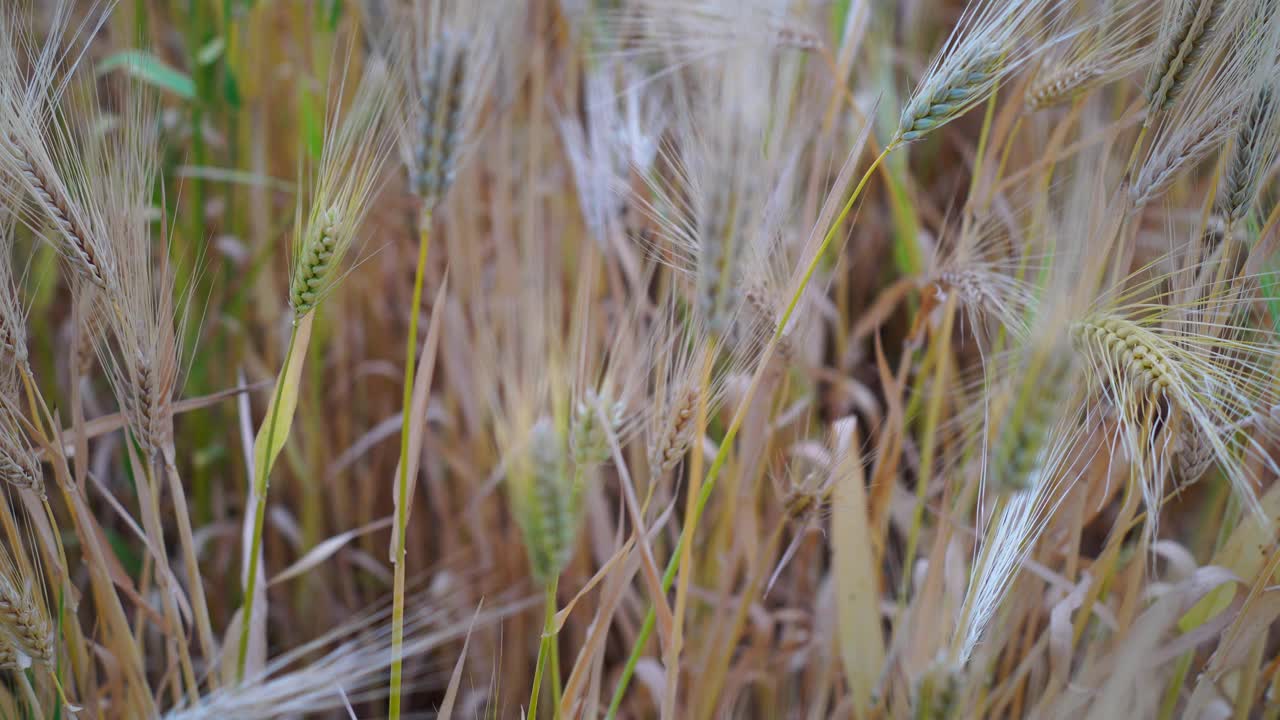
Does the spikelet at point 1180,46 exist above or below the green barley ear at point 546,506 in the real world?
above

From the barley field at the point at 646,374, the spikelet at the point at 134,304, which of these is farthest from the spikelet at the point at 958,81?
the spikelet at the point at 134,304

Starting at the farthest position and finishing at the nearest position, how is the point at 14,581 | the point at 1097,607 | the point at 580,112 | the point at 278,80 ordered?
1. the point at 580,112
2. the point at 278,80
3. the point at 1097,607
4. the point at 14,581

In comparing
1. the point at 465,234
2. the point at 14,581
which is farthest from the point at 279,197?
the point at 14,581

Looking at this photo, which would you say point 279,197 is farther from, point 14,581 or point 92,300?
point 14,581

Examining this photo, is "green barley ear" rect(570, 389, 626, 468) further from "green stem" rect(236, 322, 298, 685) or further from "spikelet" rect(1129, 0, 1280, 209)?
"spikelet" rect(1129, 0, 1280, 209)

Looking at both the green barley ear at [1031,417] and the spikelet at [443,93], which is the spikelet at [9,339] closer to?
the spikelet at [443,93]

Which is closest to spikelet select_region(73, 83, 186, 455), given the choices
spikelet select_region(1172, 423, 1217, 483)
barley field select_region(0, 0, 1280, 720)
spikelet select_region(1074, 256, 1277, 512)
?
barley field select_region(0, 0, 1280, 720)

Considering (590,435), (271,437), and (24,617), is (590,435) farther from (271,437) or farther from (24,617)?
(24,617)

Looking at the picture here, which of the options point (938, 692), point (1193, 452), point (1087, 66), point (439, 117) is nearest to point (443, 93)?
point (439, 117)
